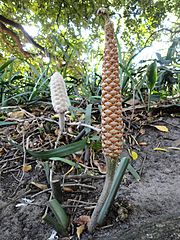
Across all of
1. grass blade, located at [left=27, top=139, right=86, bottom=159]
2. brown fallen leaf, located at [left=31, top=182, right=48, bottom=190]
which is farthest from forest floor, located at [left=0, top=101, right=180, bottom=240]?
grass blade, located at [left=27, top=139, right=86, bottom=159]

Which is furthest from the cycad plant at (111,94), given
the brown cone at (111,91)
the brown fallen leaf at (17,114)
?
the brown fallen leaf at (17,114)

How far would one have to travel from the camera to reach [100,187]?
72 centimetres

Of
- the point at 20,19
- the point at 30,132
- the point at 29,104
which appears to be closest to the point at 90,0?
the point at 20,19

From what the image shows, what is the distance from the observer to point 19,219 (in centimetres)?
64

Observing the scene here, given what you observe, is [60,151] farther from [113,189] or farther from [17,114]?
[17,114]

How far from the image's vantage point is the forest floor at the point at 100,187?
1.83 feet

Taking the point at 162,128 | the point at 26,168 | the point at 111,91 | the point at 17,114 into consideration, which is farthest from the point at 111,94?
the point at 17,114

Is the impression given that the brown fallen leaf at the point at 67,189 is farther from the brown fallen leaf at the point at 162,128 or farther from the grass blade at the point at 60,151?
the brown fallen leaf at the point at 162,128

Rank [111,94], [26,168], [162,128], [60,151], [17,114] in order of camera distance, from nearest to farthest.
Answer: [111,94], [60,151], [26,168], [162,128], [17,114]

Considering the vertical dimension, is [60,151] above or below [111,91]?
below

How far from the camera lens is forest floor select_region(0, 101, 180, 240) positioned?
1.83ft

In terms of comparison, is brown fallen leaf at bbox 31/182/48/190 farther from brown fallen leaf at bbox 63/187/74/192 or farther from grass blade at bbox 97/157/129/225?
grass blade at bbox 97/157/129/225

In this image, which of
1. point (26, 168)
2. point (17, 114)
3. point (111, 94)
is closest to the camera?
point (111, 94)

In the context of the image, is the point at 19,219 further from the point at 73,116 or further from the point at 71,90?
the point at 71,90
